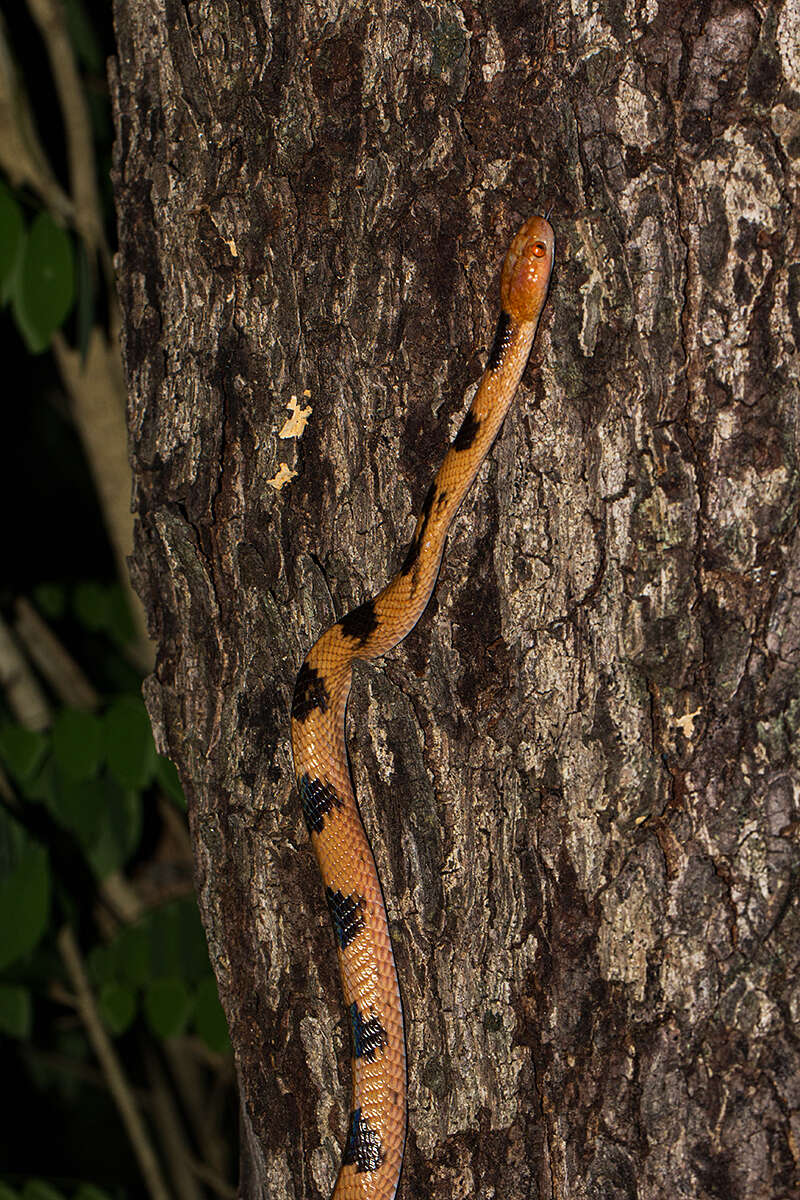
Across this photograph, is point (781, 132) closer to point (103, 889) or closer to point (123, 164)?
point (123, 164)

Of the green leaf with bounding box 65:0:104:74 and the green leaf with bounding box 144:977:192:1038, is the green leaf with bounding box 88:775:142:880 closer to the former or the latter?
the green leaf with bounding box 144:977:192:1038

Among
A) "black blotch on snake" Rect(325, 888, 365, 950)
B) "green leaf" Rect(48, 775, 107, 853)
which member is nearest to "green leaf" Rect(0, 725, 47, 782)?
"green leaf" Rect(48, 775, 107, 853)

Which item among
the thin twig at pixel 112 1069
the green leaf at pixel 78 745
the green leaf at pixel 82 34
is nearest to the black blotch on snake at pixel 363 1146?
the green leaf at pixel 78 745

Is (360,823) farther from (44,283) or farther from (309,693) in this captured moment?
(44,283)

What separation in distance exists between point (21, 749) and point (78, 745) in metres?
0.26

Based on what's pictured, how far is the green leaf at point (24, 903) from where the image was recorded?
266cm

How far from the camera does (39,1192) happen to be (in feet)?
9.77

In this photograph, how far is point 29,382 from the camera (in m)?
5.20

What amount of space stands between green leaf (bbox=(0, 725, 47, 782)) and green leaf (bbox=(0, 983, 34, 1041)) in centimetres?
95

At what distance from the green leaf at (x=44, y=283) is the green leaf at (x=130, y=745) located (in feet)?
3.23

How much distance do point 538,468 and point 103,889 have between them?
10.9ft

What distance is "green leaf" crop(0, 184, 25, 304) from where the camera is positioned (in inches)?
97.5

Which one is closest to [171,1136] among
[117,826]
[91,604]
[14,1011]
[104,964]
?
[104,964]

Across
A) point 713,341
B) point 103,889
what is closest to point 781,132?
point 713,341
